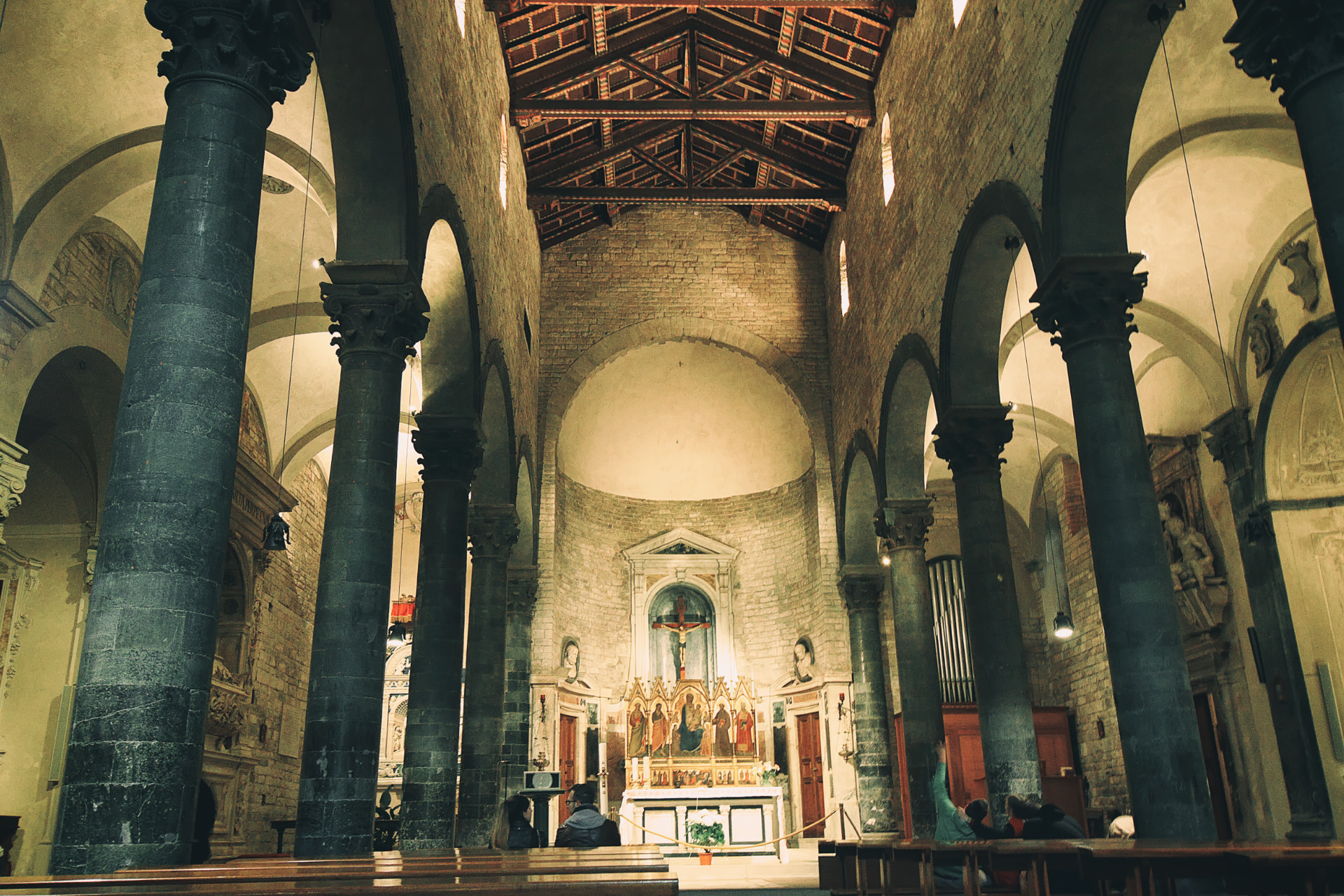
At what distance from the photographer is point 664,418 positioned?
22062 millimetres

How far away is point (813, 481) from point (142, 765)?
16041 millimetres

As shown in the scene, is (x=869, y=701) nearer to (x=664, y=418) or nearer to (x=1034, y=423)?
(x=1034, y=423)

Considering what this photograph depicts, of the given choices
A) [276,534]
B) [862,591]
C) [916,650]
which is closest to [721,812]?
[916,650]

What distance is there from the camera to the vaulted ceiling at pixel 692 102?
15609 mm

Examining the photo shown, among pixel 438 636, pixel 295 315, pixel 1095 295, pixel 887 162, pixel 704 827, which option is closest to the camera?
pixel 1095 295

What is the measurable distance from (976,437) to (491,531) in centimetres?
669

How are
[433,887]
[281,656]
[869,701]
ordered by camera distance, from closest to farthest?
[433,887], [281,656], [869,701]

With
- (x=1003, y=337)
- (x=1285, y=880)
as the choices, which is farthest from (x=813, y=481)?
(x=1285, y=880)

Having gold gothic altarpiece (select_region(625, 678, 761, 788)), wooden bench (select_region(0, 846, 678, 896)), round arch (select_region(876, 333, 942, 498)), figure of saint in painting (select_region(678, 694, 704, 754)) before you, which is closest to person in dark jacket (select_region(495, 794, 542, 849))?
wooden bench (select_region(0, 846, 678, 896))

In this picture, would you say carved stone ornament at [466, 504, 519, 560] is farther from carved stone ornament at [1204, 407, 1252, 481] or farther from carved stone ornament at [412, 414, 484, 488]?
carved stone ornament at [1204, 407, 1252, 481]

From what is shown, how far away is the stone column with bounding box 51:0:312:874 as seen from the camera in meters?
4.23

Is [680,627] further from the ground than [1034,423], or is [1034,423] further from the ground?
[1034,423]

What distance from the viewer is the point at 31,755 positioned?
36.1ft

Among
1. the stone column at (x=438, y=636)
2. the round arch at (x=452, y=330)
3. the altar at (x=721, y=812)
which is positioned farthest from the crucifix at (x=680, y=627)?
the round arch at (x=452, y=330)
